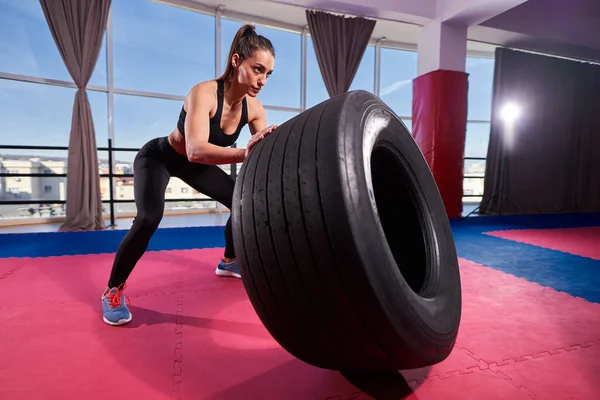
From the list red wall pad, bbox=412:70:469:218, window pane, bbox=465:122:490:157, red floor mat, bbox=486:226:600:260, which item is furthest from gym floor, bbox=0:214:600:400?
window pane, bbox=465:122:490:157

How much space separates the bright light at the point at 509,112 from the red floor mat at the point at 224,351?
4780mm

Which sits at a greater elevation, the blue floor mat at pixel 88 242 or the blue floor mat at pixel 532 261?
the blue floor mat at pixel 532 261

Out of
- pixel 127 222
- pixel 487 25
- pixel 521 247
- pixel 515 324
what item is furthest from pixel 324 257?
pixel 487 25

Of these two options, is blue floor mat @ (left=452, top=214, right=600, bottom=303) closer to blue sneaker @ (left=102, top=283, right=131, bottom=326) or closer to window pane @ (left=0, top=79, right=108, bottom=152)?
blue sneaker @ (left=102, top=283, right=131, bottom=326)

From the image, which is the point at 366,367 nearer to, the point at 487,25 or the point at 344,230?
the point at 344,230

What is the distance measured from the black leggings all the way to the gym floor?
29cm

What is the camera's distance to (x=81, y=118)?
4.04m

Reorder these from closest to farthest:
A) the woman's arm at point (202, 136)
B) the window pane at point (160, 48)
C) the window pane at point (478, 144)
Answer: the woman's arm at point (202, 136) < the window pane at point (160, 48) < the window pane at point (478, 144)

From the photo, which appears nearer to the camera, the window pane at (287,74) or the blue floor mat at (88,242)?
the blue floor mat at (88,242)

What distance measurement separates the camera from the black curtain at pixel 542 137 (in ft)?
19.7

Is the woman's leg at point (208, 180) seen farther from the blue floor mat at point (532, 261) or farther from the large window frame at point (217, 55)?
the large window frame at point (217, 55)

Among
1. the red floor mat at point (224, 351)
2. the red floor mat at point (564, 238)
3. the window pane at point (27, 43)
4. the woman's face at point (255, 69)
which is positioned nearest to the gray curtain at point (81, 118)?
the window pane at point (27, 43)

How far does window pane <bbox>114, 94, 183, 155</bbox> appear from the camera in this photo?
490cm

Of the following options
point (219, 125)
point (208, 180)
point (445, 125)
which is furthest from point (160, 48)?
point (219, 125)
